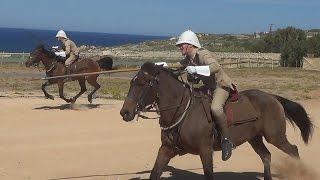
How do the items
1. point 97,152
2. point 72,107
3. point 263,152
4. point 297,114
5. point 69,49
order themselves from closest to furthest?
point 263,152, point 297,114, point 97,152, point 72,107, point 69,49

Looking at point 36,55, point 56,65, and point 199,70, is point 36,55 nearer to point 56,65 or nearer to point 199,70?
point 56,65

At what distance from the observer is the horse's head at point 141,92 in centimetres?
785

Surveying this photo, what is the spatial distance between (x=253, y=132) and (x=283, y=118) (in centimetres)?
60

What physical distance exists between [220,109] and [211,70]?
0.56m

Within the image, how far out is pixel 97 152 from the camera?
40.4 ft

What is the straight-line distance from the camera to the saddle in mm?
8625

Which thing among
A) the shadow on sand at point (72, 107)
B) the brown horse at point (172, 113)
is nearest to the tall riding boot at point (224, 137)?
the brown horse at point (172, 113)

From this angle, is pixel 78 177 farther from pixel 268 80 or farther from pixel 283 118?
pixel 268 80

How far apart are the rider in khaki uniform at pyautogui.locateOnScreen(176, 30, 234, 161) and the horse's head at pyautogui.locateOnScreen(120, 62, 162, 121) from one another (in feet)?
1.66

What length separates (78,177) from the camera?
10.1m

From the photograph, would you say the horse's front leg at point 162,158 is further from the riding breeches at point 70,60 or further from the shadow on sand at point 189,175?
the riding breeches at point 70,60

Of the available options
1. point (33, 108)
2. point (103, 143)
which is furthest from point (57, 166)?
point (33, 108)

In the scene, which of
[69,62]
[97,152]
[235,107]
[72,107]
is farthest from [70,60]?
[235,107]

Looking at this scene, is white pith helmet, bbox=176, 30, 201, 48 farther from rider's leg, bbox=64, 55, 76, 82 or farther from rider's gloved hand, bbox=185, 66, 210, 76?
rider's leg, bbox=64, 55, 76, 82
